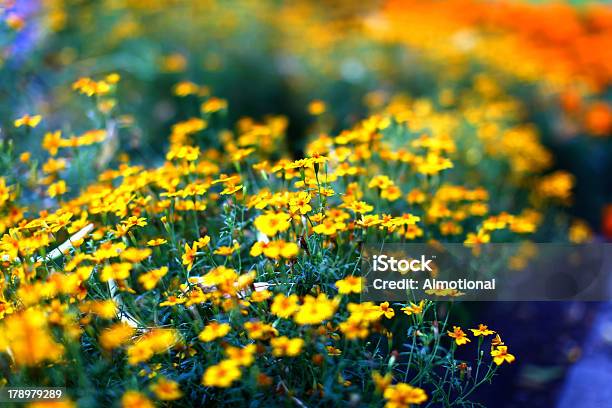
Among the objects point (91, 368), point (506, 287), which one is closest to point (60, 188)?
point (91, 368)

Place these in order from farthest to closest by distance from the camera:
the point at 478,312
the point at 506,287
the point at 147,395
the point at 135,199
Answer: the point at 506,287 → the point at 478,312 → the point at 135,199 → the point at 147,395

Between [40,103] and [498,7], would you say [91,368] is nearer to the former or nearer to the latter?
[40,103]

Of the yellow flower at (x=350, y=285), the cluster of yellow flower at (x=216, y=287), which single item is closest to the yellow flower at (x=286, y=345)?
the cluster of yellow flower at (x=216, y=287)

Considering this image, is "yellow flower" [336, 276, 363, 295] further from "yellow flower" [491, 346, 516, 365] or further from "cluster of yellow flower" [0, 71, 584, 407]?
"yellow flower" [491, 346, 516, 365]

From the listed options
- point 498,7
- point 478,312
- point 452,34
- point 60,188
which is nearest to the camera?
point 60,188

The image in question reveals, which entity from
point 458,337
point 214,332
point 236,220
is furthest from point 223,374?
point 236,220

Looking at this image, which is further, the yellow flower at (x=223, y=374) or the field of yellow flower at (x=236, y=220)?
the field of yellow flower at (x=236, y=220)

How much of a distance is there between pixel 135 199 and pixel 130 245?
13 centimetres

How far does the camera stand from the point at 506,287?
2637 mm

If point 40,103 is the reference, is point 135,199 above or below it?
above

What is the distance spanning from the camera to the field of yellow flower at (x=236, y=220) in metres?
1.36

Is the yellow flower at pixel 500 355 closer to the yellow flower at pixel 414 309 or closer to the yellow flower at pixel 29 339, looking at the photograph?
the yellow flower at pixel 414 309

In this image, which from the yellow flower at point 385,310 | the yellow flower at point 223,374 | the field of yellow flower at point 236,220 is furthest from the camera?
the yellow flower at point 385,310

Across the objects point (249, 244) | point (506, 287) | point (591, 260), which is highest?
point (249, 244)
